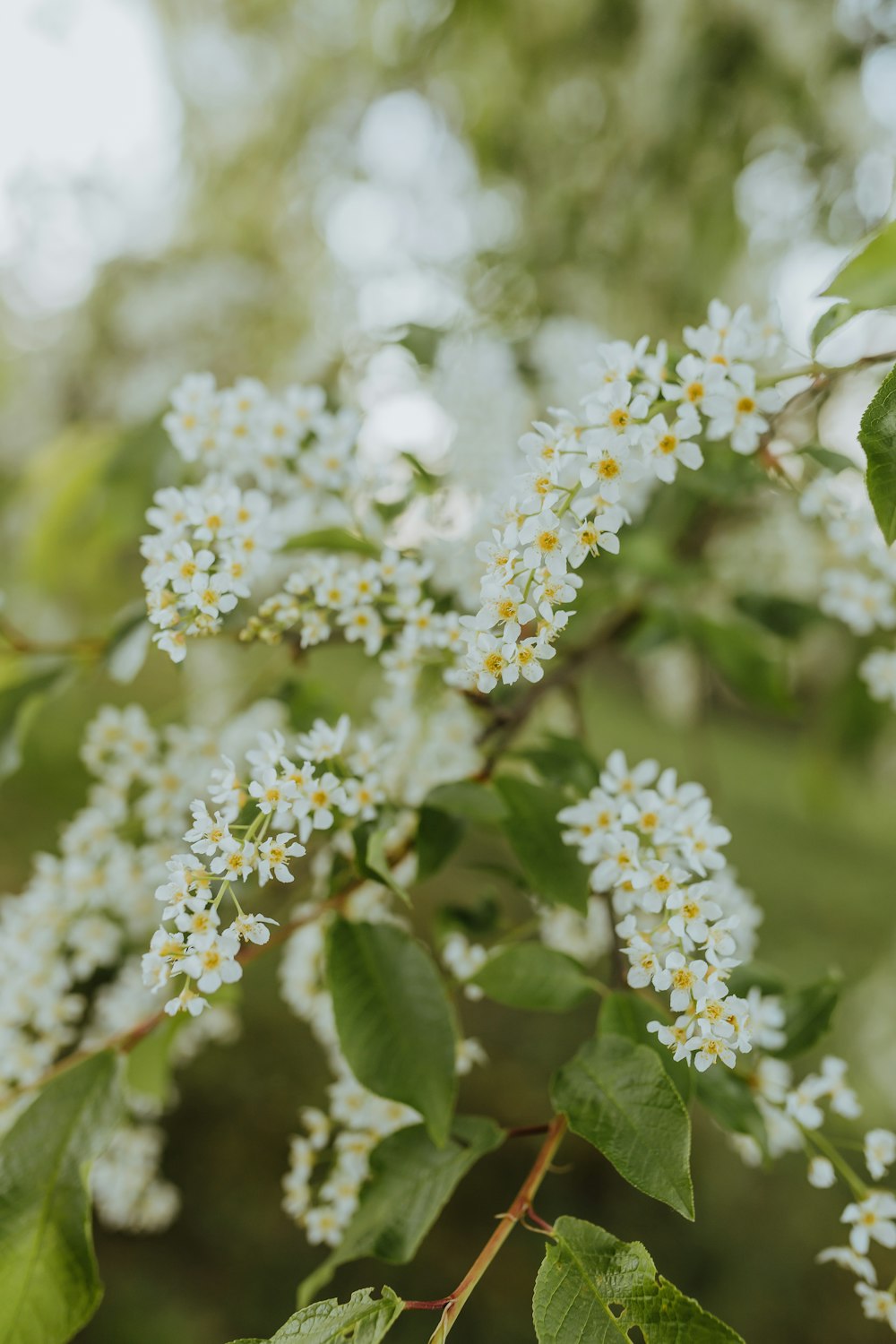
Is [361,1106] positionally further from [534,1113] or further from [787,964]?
[787,964]

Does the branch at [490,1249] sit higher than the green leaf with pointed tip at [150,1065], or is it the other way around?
the branch at [490,1249]

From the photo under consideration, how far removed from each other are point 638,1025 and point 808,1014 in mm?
173

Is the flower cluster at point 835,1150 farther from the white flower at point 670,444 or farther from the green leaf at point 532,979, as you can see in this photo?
the white flower at point 670,444

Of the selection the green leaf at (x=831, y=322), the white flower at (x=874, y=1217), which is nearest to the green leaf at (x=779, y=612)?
the green leaf at (x=831, y=322)

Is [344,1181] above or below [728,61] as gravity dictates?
below

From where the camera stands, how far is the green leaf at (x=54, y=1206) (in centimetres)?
72

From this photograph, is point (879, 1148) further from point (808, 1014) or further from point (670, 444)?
point (670, 444)

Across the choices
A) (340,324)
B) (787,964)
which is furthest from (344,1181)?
(787,964)

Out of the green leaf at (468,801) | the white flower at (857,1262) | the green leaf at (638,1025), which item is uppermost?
the green leaf at (468,801)

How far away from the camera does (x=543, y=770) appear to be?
0.87 metres

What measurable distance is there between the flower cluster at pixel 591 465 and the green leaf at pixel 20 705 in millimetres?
560

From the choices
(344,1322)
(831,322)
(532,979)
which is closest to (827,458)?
(831,322)

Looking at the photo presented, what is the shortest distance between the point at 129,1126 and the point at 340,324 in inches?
77.8

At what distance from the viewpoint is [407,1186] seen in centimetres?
74
